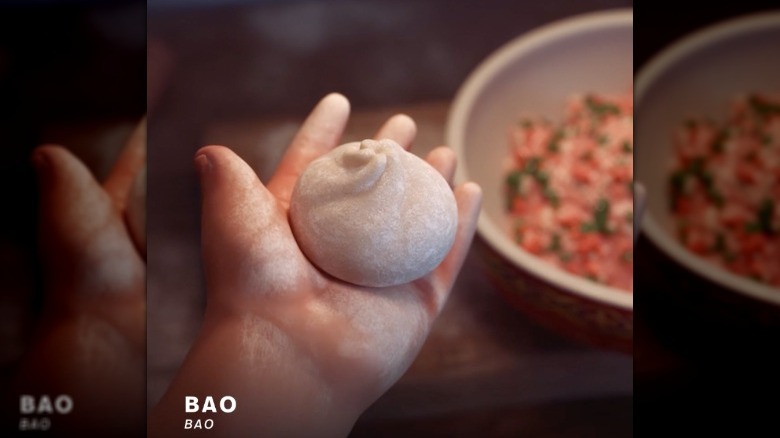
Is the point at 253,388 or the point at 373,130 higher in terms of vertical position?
the point at 373,130

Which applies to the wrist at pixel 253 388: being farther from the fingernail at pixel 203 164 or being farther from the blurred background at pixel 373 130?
the fingernail at pixel 203 164

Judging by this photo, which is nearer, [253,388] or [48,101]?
→ [253,388]

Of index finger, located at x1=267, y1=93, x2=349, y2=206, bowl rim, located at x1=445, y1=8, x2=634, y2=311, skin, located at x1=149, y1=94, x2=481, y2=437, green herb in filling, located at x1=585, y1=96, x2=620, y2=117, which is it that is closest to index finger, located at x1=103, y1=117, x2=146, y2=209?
skin, located at x1=149, y1=94, x2=481, y2=437

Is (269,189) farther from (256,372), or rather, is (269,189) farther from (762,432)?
(762,432)

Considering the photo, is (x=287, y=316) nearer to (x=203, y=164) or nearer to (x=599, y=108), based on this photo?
(x=203, y=164)

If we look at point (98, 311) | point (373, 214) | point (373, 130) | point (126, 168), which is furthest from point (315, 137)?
point (98, 311)

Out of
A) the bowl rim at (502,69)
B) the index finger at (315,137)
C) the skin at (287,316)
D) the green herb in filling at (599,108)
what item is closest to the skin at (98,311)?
the skin at (287,316)
